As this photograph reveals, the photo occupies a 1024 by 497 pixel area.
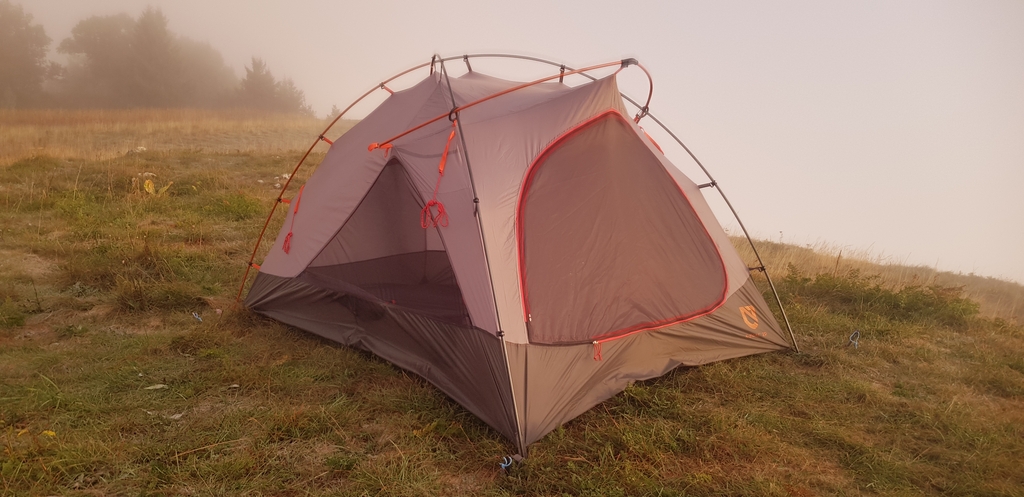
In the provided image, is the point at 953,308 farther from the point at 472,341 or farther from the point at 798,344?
the point at 472,341

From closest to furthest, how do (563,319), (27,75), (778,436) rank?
(778,436) < (563,319) < (27,75)

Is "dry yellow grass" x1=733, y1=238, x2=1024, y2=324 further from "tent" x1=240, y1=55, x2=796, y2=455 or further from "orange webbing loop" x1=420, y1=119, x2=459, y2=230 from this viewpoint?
"orange webbing loop" x1=420, y1=119, x2=459, y2=230

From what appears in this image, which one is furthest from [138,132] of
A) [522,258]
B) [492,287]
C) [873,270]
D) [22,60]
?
[873,270]

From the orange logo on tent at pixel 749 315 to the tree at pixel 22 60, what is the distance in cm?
2342

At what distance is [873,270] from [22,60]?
27.2m

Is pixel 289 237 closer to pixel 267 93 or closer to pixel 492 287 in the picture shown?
pixel 492 287

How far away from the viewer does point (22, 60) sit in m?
20.3

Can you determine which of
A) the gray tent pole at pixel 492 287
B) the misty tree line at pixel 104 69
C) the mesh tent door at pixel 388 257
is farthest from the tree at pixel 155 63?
the gray tent pole at pixel 492 287

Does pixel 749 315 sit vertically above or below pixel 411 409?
above

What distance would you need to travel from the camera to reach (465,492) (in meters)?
2.87

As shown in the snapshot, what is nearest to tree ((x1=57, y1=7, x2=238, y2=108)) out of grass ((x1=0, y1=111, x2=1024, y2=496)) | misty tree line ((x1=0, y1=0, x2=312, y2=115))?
misty tree line ((x1=0, y1=0, x2=312, y2=115))

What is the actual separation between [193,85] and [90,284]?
22.8m

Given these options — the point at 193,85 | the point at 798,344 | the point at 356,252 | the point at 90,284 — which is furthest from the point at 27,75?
the point at 798,344

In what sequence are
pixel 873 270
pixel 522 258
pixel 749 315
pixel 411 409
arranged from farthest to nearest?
pixel 873 270, pixel 749 315, pixel 522 258, pixel 411 409
